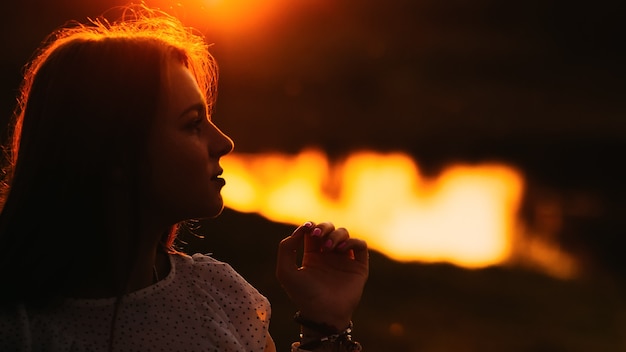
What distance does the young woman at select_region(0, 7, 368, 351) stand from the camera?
98.3 inches

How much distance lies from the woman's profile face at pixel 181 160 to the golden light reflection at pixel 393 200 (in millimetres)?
7292

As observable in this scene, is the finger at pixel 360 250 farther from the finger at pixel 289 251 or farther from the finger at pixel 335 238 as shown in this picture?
the finger at pixel 289 251

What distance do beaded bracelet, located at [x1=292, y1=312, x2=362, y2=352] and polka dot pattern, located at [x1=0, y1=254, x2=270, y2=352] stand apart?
0.14 metres

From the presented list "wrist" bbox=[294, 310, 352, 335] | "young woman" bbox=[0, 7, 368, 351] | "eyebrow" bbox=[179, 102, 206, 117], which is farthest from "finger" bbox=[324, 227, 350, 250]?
"eyebrow" bbox=[179, 102, 206, 117]

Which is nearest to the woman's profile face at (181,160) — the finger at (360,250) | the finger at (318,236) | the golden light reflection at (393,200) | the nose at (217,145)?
the nose at (217,145)

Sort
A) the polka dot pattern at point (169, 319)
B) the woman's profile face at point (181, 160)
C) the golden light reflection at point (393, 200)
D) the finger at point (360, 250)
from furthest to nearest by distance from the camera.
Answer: the golden light reflection at point (393, 200)
the finger at point (360, 250)
the woman's profile face at point (181, 160)
the polka dot pattern at point (169, 319)

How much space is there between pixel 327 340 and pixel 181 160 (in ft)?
2.59

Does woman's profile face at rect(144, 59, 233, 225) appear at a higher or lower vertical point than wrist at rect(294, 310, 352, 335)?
higher

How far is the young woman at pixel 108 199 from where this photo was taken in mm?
2498

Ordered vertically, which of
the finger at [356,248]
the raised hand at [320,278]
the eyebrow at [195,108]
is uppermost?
the eyebrow at [195,108]

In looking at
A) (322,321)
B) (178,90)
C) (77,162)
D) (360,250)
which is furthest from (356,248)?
(77,162)

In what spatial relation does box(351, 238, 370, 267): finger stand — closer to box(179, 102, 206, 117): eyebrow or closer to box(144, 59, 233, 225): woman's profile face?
box(144, 59, 233, 225): woman's profile face

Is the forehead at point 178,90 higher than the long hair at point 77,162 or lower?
higher

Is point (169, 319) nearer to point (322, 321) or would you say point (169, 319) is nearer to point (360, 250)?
point (322, 321)
